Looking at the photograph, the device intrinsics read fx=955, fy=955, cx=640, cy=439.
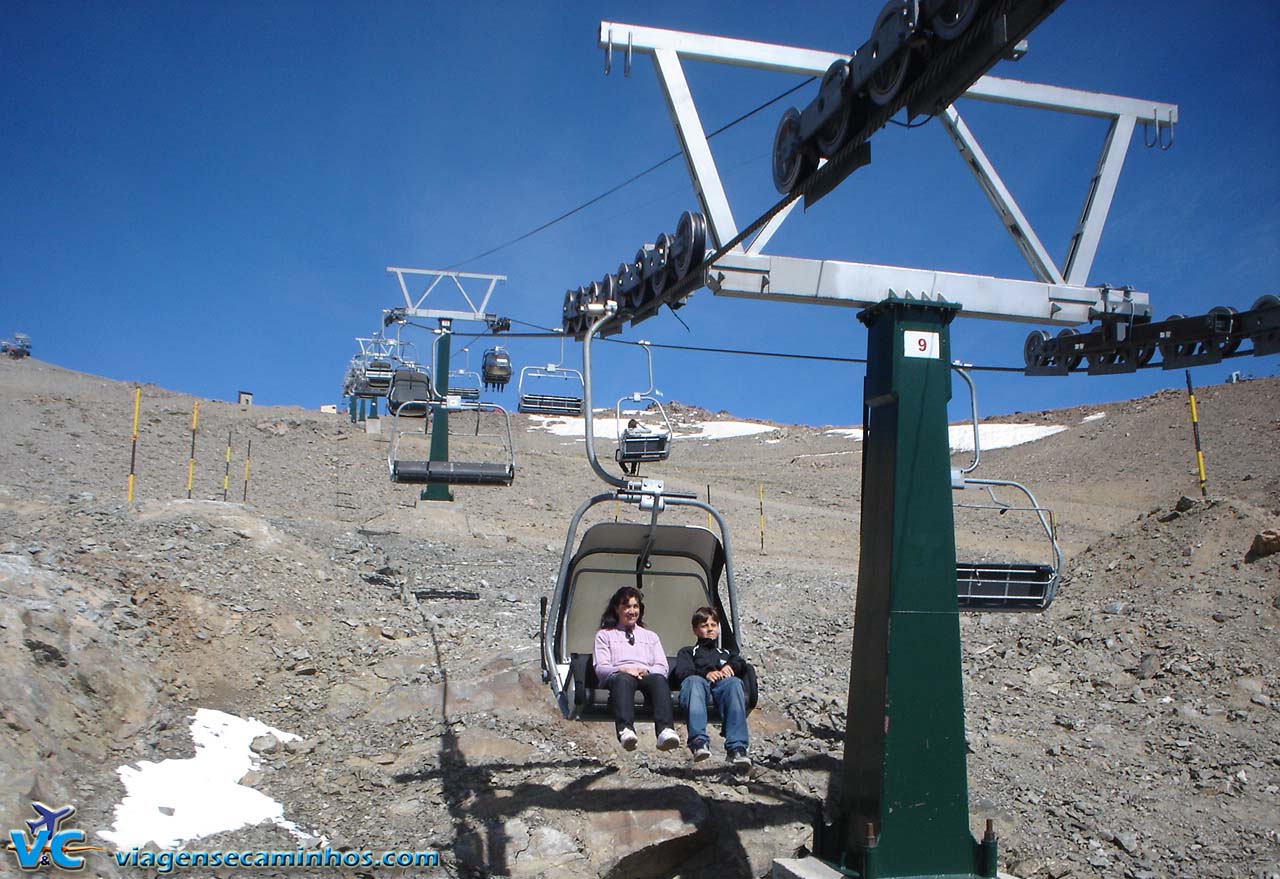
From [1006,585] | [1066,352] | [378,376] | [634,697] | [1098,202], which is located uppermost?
[378,376]

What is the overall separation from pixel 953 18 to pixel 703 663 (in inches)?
161

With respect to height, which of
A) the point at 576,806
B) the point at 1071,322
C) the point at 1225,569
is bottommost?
the point at 576,806

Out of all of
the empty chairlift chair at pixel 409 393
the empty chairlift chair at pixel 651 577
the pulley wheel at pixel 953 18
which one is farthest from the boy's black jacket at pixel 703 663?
the empty chairlift chair at pixel 409 393

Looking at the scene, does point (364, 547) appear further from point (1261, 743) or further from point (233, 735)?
point (1261, 743)

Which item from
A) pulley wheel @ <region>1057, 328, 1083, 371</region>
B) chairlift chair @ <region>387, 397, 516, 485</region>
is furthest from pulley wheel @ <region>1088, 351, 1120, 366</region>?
chairlift chair @ <region>387, 397, 516, 485</region>

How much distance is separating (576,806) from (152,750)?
314cm

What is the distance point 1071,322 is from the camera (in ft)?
24.3

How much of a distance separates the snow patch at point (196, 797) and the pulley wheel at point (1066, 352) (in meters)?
7.17

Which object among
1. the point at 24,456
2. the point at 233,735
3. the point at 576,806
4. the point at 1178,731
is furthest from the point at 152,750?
the point at 24,456

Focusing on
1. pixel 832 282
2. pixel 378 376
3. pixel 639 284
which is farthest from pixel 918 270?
pixel 378 376

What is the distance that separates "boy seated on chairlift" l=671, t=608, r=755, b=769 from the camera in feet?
19.0

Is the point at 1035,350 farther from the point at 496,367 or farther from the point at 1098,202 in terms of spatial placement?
the point at 496,367

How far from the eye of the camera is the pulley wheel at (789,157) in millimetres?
5375

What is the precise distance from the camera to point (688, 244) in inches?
262
